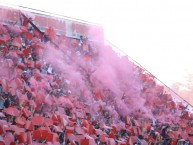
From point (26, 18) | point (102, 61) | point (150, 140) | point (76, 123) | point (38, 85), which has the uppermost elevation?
point (26, 18)

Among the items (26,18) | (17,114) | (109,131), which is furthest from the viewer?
(26,18)

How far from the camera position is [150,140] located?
29.5ft

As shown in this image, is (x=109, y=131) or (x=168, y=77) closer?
(x=109, y=131)

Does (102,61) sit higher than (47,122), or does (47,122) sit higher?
(102,61)

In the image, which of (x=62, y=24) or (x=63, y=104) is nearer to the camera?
(x=63, y=104)

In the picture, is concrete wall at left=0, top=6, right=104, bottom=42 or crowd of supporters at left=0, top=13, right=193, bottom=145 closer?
crowd of supporters at left=0, top=13, right=193, bottom=145

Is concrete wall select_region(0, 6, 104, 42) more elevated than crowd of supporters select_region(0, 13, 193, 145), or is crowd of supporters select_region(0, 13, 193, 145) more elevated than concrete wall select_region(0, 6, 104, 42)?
concrete wall select_region(0, 6, 104, 42)

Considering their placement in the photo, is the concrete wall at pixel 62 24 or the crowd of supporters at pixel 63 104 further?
the concrete wall at pixel 62 24

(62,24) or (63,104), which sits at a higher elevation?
(62,24)

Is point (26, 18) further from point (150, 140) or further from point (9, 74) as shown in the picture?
point (150, 140)

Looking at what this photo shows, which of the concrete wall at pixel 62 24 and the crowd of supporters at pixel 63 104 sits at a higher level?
the concrete wall at pixel 62 24

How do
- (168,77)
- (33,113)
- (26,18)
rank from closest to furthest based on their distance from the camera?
(33,113) < (26,18) < (168,77)

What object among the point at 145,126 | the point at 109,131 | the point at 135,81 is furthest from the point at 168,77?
the point at 109,131

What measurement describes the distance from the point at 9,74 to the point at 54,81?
133 centimetres
